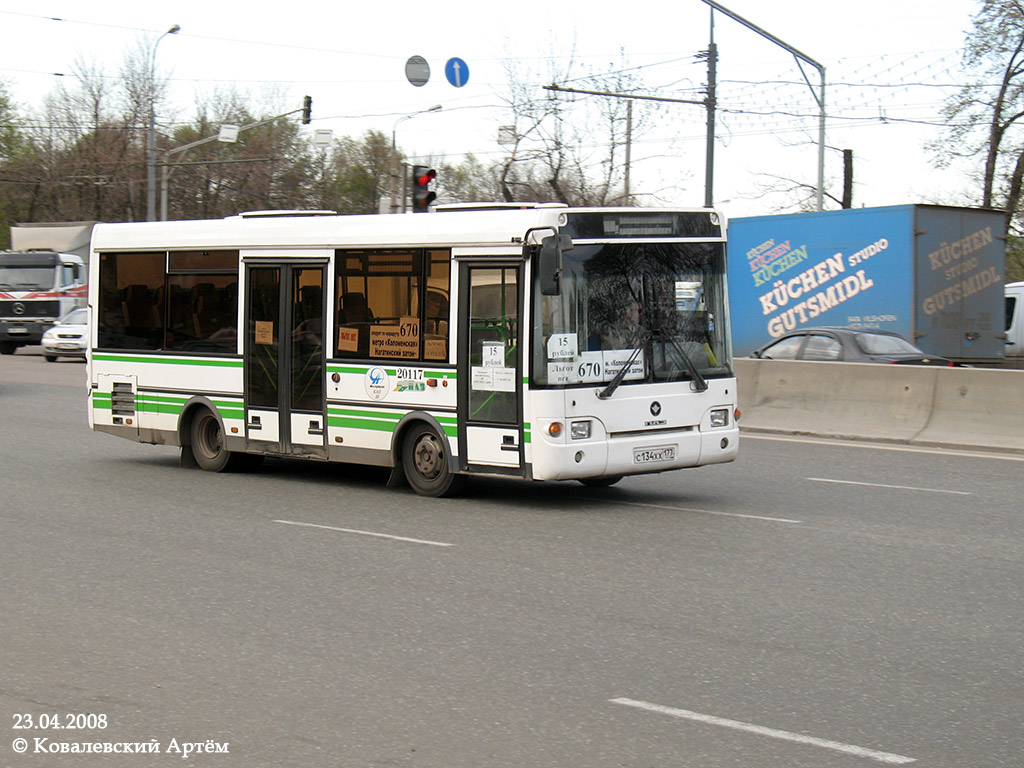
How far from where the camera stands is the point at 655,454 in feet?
36.5

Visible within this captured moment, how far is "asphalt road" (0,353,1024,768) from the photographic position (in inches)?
200

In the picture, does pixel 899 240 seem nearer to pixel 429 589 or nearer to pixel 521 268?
pixel 521 268

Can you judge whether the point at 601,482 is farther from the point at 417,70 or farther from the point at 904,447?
the point at 417,70

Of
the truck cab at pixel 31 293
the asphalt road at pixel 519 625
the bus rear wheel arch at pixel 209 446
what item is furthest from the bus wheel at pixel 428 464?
the truck cab at pixel 31 293

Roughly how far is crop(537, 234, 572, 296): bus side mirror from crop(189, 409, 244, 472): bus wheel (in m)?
4.90

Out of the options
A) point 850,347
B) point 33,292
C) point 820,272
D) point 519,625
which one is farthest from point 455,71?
point 33,292

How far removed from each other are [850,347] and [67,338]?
26142 mm

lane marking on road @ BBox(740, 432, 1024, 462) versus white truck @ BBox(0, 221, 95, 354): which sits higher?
white truck @ BBox(0, 221, 95, 354)

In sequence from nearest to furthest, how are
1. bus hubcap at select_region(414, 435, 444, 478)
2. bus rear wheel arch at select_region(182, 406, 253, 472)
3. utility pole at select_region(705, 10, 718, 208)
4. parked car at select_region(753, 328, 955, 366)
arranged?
bus hubcap at select_region(414, 435, 444, 478)
bus rear wheel arch at select_region(182, 406, 253, 472)
parked car at select_region(753, 328, 955, 366)
utility pole at select_region(705, 10, 718, 208)

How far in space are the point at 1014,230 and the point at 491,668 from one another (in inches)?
1618

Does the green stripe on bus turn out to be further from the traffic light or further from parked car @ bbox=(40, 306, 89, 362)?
parked car @ bbox=(40, 306, 89, 362)

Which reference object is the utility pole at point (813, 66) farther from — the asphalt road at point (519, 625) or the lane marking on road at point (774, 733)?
the lane marking on road at point (774, 733)


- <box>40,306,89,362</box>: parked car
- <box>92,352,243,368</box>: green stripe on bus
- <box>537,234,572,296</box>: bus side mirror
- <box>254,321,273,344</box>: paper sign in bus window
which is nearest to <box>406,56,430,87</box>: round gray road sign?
<box>92,352,243,368</box>: green stripe on bus

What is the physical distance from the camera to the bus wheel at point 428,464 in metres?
11.6
